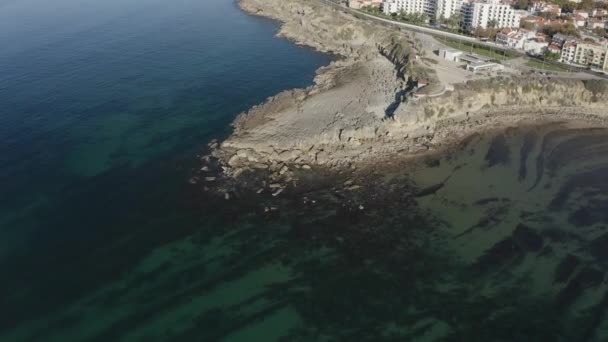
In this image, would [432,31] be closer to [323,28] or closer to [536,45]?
[536,45]

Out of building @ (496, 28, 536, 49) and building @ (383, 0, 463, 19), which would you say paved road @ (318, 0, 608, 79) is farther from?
building @ (383, 0, 463, 19)

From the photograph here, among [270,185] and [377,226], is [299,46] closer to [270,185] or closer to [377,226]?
[270,185]

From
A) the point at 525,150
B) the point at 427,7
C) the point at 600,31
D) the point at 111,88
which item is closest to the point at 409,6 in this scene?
the point at 427,7

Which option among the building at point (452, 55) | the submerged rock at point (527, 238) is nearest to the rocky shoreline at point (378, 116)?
the building at point (452, 55)

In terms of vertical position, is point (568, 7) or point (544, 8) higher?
point (568, 7)

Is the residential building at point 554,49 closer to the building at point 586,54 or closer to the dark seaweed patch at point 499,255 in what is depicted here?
the building at point 586,54

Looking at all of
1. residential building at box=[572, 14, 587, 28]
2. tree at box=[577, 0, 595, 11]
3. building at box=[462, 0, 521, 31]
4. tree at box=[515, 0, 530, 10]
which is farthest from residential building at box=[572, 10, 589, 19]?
building at box=[462, 0, 521, 31]

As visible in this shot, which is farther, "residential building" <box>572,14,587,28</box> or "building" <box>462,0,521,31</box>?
"building" <box>462,0,521,31</box>
